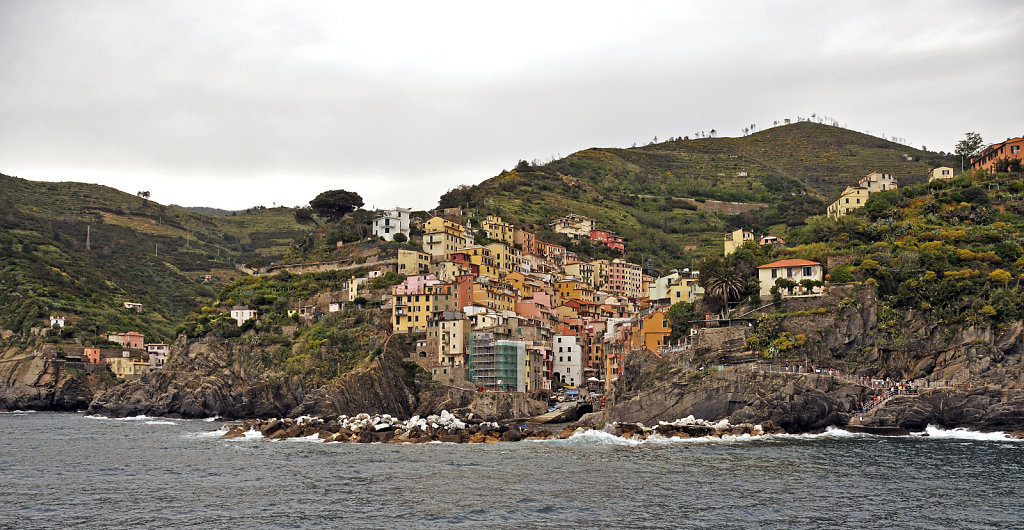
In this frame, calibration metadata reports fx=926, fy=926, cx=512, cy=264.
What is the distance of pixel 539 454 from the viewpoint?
6091 centimetres

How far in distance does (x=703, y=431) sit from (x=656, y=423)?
16.8 feet

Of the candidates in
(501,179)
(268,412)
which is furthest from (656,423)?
(501,179)

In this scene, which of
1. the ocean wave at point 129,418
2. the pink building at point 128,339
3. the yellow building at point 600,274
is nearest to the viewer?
the ocean wave at point 129,418

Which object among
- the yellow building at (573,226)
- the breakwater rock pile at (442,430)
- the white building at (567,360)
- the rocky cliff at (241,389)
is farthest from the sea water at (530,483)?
the yellow building at (573,226)

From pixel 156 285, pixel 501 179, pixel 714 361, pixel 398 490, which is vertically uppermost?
pixel 501 179

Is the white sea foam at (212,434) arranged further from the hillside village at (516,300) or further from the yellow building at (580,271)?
the yellow building at (580,271)

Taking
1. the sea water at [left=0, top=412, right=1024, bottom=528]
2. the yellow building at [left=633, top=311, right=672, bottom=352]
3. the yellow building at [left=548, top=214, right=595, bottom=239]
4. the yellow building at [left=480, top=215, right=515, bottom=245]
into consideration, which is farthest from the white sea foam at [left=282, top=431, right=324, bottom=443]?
the yellow building at [left=548, top=214, right=595, bottom=239]

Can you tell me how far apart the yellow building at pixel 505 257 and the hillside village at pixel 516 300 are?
0.18 metres

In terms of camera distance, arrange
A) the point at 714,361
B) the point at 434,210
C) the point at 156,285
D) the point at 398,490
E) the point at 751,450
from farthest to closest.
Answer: the point at 156,285 → the point at 434,210 → the point at 714,361 → the point at 751,450 → the point at 398,490

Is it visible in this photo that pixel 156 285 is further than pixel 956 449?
Yes

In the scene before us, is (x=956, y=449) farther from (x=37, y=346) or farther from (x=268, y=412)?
(x=37, y=346)

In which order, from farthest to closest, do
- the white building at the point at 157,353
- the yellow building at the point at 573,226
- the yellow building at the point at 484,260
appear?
1. the yellow building at the point at 573,226
2. the white building at the point at 157,353
3. the yellow building at the point at 484,260

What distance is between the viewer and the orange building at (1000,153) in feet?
343

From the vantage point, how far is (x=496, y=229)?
12850 cm
